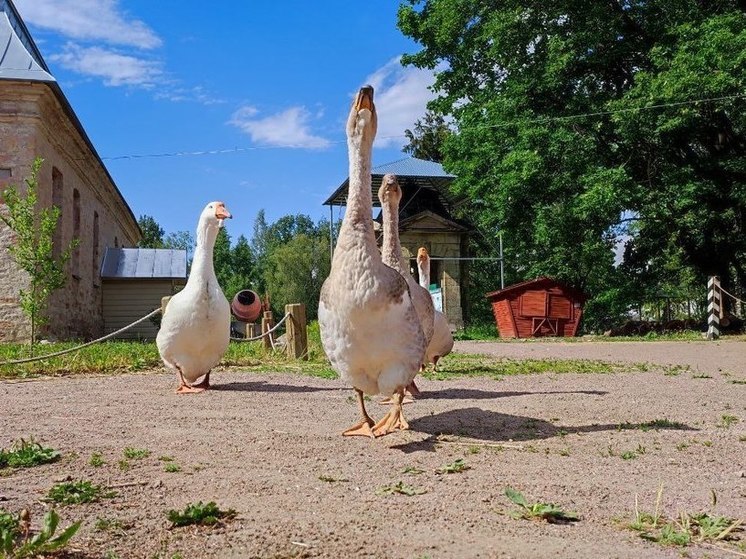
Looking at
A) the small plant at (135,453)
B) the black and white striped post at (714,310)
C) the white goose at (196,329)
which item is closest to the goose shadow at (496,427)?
the small plant at (135,453)

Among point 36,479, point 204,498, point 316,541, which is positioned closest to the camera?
point 316,541

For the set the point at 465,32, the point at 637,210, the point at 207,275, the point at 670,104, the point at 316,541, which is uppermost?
the point at 465,32

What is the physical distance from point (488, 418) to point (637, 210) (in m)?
19.9

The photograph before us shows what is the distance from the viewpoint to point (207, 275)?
784 cm

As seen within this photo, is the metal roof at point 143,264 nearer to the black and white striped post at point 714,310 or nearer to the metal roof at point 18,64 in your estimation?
the metal roof at point 18,64

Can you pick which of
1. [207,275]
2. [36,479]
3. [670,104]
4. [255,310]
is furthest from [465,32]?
[36,479]

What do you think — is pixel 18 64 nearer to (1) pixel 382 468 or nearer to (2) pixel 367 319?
(2) pixel 367 319

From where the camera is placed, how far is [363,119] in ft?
16.5

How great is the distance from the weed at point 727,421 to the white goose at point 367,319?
255 cm

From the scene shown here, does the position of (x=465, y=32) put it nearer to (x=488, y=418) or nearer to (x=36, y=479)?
(x=488, y=418)

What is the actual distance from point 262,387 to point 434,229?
2759 cm

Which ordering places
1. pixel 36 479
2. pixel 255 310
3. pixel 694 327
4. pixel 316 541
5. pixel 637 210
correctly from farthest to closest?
1. pixel 694 327
2. pixel 255 310
3. pixel 637 210
4. pixel 36 479
5. pixel 316 541

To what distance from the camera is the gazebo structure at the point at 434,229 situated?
113 ft

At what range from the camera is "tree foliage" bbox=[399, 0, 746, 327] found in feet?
71.8
